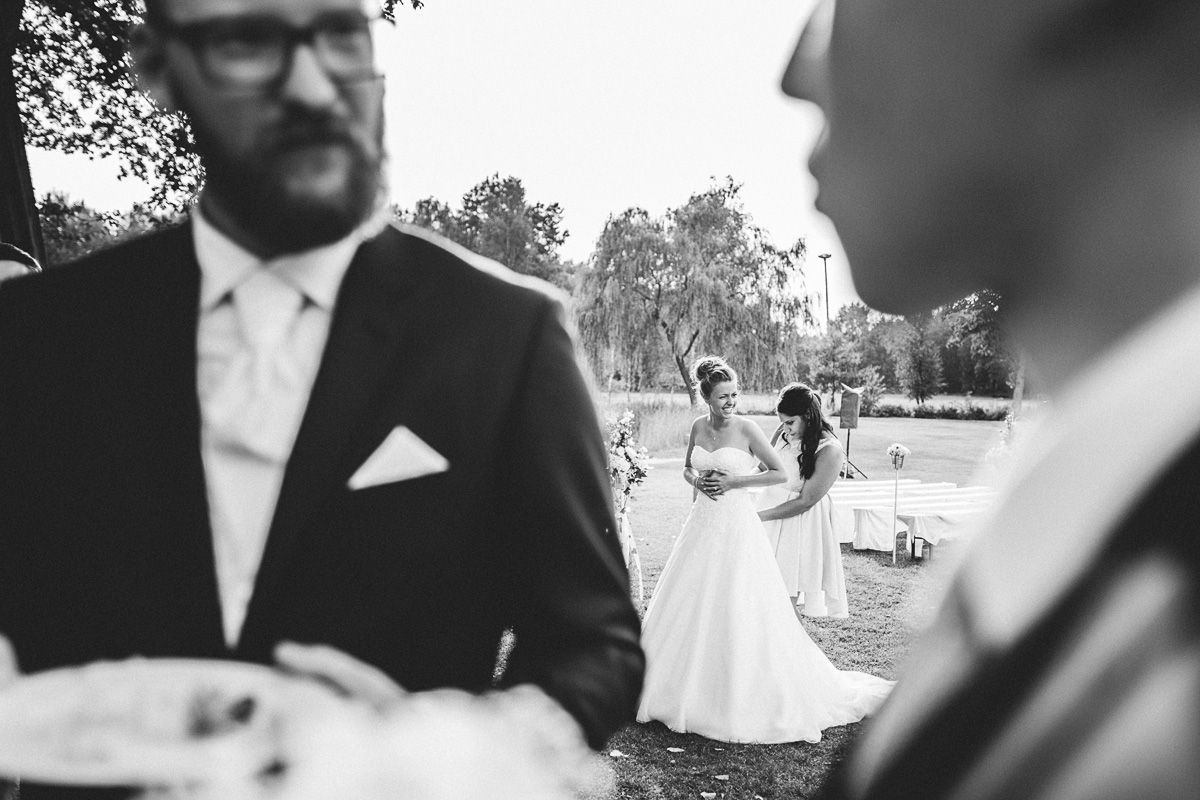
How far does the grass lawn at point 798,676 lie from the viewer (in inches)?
175

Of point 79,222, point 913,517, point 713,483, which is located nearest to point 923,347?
point 713,483

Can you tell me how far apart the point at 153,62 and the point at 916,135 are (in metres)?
0.95

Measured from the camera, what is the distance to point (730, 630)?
5.53 meters

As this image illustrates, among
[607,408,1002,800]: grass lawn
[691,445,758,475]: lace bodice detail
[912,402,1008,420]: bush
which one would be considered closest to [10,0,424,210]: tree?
[607,408,1002,800]: grass lawn

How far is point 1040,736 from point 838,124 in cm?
46

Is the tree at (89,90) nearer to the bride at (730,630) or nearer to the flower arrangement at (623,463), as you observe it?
the bride at (730,630)

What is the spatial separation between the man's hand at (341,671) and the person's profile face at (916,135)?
69 cm

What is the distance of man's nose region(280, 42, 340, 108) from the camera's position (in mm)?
941

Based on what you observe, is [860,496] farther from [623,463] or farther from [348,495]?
[348,495]

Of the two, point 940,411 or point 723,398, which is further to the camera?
point 940,411

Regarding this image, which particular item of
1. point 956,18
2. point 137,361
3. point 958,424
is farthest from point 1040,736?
point 958,424

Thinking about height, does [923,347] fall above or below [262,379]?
above

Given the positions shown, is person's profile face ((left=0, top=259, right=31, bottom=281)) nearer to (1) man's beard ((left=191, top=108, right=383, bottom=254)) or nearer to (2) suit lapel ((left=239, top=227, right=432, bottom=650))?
(1) man's beard ((left=191, top=108, right=383, bottom=254))

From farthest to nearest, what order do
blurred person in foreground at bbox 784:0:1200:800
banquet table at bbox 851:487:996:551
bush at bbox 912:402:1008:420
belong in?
bush at bbox 912:402:1008:420 → banquet table at bbox 851:487:996:551 → blurred person in foreground at bbox 784:0:1200:800
